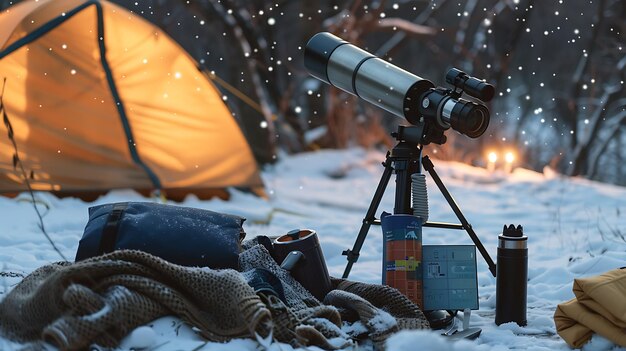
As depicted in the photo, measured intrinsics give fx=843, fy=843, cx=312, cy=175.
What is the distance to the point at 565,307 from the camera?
3.12 meters

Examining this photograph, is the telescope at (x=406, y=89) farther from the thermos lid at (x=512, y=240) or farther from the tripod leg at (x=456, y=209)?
the thermos lid at (x=512, y=240)

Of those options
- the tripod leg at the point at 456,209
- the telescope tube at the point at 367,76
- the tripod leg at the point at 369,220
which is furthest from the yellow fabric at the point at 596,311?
the telescope tube at the point at 367,76

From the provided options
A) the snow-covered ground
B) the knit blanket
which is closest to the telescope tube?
the snow-covered ground

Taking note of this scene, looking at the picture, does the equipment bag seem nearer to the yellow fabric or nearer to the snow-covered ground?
the snow-covered ground

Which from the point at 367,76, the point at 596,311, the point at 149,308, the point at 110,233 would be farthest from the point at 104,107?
the point at 596,311

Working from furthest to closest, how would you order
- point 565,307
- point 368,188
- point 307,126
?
point 307,126
point 368,188
point 565,307

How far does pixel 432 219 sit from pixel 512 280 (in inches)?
124

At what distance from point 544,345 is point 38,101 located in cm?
395

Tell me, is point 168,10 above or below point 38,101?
above

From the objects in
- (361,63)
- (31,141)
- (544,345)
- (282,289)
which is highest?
(361,63)

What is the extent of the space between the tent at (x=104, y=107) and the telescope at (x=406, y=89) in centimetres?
213

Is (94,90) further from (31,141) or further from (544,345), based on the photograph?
(544,345)

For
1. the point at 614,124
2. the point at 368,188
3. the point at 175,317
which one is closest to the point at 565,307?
the point at 175,317

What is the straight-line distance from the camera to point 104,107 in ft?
19.6
